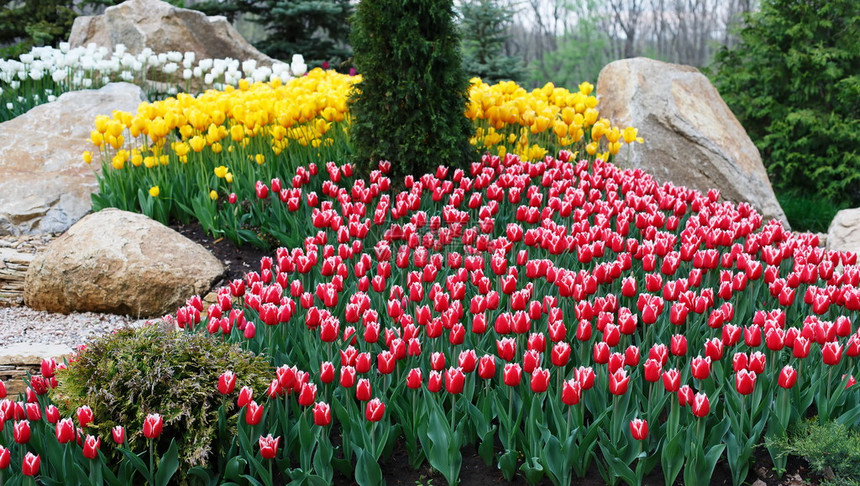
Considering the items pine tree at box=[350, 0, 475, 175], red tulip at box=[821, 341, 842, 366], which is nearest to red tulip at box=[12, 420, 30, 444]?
red tulip at box=[821, 341, 842, 366]

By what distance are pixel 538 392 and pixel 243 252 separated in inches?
125

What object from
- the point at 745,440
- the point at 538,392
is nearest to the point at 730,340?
the point at 745,440

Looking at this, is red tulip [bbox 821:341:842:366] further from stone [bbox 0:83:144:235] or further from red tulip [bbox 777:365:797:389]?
stone [bbox 0:83:144:235]

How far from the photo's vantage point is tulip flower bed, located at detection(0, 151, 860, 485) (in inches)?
109

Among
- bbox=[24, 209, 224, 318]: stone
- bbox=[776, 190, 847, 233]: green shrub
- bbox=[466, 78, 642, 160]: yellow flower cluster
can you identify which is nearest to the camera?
bbox=[24, 209, 224, 318]: stone

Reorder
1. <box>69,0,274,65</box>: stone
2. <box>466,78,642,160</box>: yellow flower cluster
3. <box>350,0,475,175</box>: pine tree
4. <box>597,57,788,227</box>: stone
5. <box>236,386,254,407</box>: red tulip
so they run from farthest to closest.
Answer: <box>69,0,274,65</box>: stone → <box>597,57,788,227</box>: stone → <box>466,78,642,160</box>: yellow flower cluster → <box>350,0,475,175</box>: pine tree → <box>236,386,254,407</box>: red tulip

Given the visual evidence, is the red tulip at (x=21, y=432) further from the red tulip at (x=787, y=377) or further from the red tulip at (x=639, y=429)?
the red tulip at (x=787, y=377)

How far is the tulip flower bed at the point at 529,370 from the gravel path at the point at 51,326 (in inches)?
44.4

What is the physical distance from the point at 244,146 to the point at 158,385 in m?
3.57

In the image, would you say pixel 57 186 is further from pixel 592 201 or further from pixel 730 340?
pixel 730 340

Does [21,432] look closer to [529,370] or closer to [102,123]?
[529,370]

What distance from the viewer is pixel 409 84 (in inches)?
218

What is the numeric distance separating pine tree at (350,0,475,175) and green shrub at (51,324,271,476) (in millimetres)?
2952

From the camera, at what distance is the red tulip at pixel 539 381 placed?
2.80 metres
